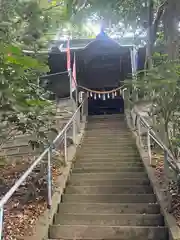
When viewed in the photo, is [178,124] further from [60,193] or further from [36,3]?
[36,3]

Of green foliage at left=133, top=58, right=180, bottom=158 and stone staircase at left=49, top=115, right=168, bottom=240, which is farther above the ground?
green foliage at left=133, top=58, right=180, bottom=158

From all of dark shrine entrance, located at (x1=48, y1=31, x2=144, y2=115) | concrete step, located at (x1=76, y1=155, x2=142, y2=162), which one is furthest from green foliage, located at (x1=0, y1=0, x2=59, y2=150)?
dark shrine entrance, located at (x1=48, y1=31, x2=144, y2=115)

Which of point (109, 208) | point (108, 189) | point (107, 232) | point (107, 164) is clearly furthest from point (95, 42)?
point (107, 232)

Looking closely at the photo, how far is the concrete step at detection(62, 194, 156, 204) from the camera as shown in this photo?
4.89 metres

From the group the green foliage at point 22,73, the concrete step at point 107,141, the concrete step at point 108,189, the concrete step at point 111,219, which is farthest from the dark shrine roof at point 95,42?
the concrete step at point 111,219

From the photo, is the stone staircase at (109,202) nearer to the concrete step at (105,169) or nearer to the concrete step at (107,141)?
the concrete step at (105,169)

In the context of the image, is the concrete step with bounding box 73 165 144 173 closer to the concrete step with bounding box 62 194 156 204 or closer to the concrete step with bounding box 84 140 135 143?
the concrete step with bounding box 62 194 156 204

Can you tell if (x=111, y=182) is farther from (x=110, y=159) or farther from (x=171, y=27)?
(x=171, y=27)

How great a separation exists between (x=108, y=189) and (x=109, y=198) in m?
0.34

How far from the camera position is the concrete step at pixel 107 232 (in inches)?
153

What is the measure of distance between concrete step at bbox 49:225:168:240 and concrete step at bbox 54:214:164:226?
251 mm

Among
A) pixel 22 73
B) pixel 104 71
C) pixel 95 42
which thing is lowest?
pixel 104 71

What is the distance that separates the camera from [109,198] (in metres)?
5.04

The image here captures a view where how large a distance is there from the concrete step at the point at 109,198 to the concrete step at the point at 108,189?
0.68 ft
